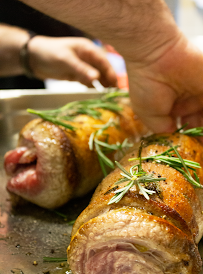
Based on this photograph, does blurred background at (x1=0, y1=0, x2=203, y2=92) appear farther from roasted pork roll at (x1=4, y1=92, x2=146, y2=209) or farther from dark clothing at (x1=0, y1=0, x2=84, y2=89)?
roasted pork roll at (x1=4, y1=92, x2=146, y2=209)

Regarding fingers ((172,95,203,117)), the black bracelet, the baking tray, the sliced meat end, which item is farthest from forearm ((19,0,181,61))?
the black bracelet

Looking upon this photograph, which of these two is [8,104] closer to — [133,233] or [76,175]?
[76,175]

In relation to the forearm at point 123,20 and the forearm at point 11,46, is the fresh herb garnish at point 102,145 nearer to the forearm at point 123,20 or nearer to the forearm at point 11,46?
the forearm at point 123,20

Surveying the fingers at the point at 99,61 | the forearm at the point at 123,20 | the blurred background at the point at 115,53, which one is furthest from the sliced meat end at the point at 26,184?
the blurred background at the point at 115,53

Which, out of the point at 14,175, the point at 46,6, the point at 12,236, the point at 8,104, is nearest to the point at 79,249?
the point at 12,236

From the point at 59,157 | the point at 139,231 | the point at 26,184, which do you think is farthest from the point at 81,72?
the point at 139,231

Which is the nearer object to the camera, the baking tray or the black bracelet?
the baking tray

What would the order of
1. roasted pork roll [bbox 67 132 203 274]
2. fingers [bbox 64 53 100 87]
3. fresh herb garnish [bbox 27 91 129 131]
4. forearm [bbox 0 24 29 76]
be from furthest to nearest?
forearm [bbox 0 24 29 76], fingers [bbox 64 53 100 87], fresh herb garnish [bbox 27 91 129 131], roasted pork roll [bbox 67 132 203 274]
